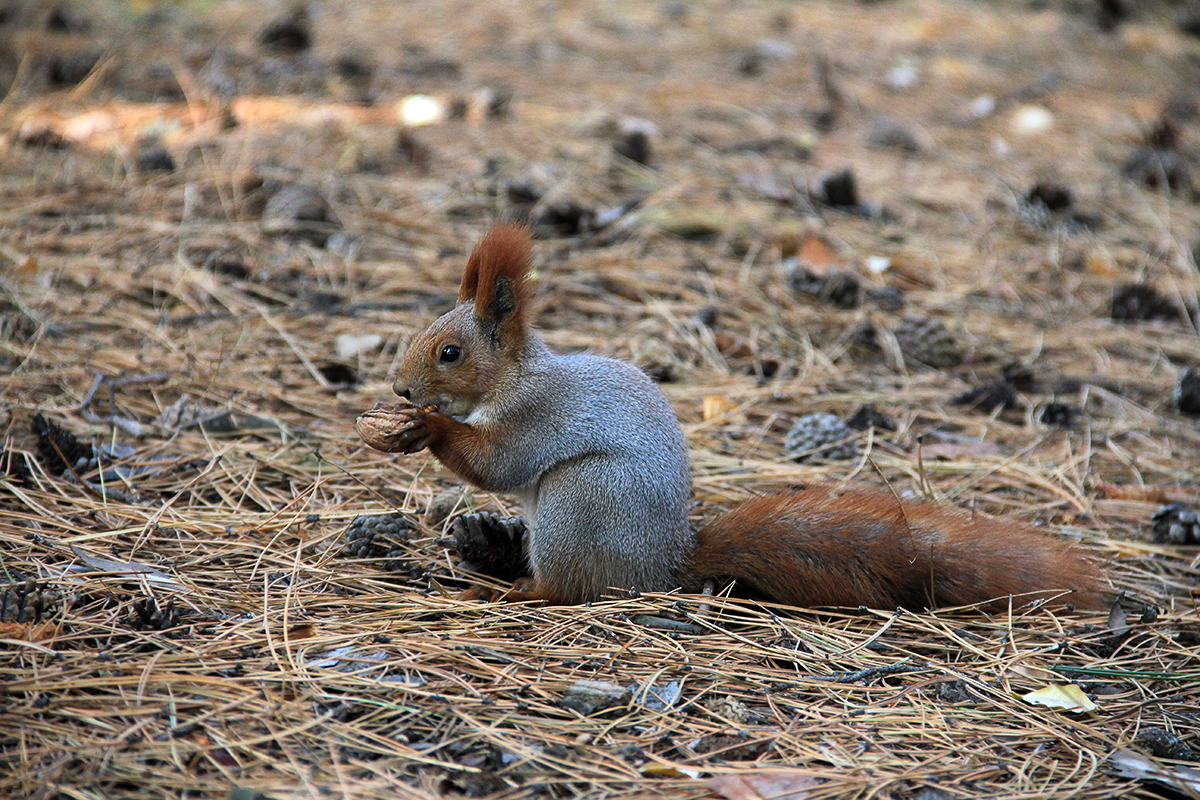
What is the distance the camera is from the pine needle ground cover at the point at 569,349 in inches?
59.4

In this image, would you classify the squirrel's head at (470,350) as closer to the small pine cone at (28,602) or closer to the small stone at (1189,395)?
the small pine cone at (28,602)

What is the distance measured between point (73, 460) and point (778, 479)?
66.3 inches

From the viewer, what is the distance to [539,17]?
6.60 metres

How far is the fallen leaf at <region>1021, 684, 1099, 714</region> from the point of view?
5.58 ft

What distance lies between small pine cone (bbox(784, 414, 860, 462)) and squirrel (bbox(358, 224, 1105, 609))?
23.9 inches

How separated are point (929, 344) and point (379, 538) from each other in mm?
1947

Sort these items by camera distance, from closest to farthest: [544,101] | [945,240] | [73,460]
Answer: [73,460] < [945,240] < [544,101]

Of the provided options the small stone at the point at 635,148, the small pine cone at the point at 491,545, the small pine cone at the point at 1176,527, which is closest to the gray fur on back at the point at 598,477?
the small pine cone at the point at 491,545

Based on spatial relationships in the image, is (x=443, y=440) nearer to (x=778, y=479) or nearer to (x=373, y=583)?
(x=373, y=583)

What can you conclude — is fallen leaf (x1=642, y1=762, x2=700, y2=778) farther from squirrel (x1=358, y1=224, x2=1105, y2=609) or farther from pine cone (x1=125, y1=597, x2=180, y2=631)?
pine cone (x1=125, y1=597, x2=180, y2=631)

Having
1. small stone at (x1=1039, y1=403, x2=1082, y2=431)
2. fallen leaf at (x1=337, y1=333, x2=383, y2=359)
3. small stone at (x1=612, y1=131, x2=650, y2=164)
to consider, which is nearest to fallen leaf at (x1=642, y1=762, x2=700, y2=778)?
fallen leaf at (x1=337, y1=333, x2=383, y2=359)

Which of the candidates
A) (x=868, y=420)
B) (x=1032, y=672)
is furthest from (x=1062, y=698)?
(x=868, y=420)

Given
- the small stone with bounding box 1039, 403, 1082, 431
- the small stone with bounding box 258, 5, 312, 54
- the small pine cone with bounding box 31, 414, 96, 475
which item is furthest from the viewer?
the small stone with bounding box 258, 5, 312, 54

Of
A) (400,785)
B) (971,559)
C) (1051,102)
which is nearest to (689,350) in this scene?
(971,559)
